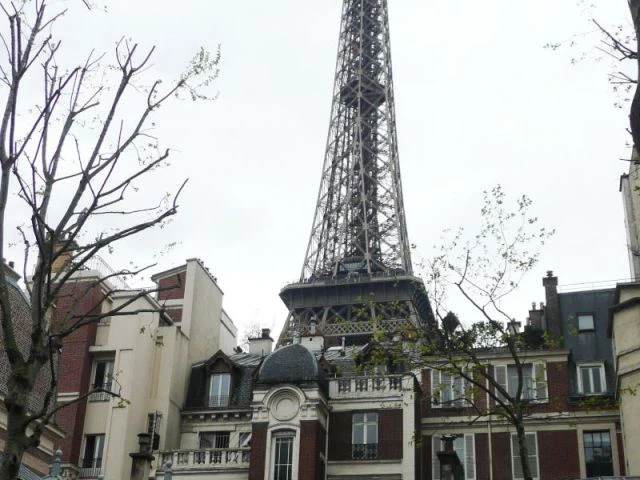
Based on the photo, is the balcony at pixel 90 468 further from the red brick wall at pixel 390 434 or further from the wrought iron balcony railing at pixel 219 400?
the red brick wall at pixel 390 434

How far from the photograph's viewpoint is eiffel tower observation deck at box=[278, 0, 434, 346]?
7944cm

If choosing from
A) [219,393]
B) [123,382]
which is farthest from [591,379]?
[123,382]

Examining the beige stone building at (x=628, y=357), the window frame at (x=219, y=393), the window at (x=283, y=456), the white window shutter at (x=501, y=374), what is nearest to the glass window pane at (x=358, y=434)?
Result: the window at (x=283, y=456)

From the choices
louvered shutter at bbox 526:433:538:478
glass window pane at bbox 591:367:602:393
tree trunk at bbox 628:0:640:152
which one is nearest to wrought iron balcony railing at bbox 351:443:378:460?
louvered shutter at bbox 526:433:538:478

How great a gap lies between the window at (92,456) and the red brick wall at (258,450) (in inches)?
285

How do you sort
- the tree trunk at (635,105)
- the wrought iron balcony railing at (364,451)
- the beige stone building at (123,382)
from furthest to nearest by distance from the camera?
the beige stone building at (123,382) < the wrought iron balcony railing at (364,451) < the tree trunk at (635,105)

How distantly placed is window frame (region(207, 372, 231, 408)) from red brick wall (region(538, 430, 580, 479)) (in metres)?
14.4

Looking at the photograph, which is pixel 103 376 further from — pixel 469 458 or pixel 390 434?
pixel 469 458

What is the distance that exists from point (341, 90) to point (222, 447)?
219ft

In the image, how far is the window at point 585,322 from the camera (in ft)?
142

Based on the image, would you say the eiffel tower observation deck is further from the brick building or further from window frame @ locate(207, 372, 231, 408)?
the brick building

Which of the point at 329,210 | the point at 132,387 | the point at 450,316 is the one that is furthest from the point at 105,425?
the point at 329,210

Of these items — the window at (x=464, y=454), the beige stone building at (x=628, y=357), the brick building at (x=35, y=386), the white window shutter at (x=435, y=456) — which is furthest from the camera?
the white window shutter at (x=435, y=456)

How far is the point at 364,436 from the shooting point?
4078 centimetres
